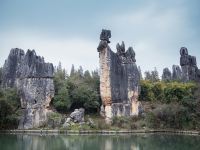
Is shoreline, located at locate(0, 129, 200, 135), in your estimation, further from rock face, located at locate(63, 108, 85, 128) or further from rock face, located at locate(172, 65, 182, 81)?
rock face, located at locate(172, 65, 182, 81)

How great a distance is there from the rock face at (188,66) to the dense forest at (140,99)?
8464 millimetres

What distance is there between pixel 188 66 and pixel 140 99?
1161cm

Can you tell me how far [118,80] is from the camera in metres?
38.8

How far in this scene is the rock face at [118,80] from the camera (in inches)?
1475

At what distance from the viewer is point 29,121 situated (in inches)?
1378

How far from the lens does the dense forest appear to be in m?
34.4

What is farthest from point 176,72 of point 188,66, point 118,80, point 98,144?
point 98,144

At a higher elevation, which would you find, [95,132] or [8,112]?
[8,112]

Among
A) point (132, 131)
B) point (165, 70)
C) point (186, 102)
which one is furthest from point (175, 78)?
point (132, 131)

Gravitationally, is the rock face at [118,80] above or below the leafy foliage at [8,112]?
above

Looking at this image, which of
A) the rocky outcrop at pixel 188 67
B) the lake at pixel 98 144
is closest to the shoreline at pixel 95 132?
the lake at pixel 98 144

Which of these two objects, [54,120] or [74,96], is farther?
[74,96]

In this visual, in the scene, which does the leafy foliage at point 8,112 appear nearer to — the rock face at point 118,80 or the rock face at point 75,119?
the rock face at point 75,119

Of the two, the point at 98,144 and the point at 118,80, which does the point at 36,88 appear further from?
A: the point at 98,144
